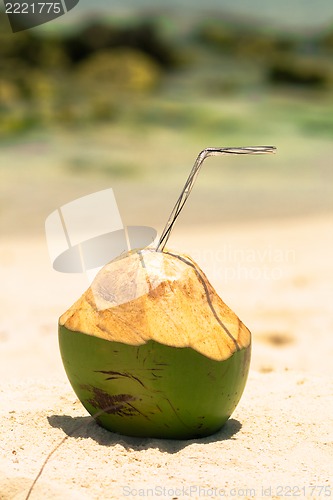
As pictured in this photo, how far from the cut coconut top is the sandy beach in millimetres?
408

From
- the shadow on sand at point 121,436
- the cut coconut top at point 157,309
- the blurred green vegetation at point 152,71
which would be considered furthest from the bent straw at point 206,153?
the blurred green vegetation at point 152,71

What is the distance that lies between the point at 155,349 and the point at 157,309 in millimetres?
158

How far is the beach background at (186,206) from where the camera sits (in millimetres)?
2908

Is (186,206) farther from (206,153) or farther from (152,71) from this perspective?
(152,71)

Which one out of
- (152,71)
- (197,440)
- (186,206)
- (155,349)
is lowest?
(152,71)

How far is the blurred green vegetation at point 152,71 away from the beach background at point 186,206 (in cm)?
5

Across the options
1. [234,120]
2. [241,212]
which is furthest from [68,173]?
[234,120]

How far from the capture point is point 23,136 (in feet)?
54.2

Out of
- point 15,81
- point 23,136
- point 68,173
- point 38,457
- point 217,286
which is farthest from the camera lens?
point 15,81

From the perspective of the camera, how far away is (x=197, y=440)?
307cm

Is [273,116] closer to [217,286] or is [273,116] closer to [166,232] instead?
[217,286]

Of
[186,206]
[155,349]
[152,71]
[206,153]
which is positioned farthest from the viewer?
[152,71]

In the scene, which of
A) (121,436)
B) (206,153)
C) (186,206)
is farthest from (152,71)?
(121,436)

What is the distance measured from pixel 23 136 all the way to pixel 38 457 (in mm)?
14146
